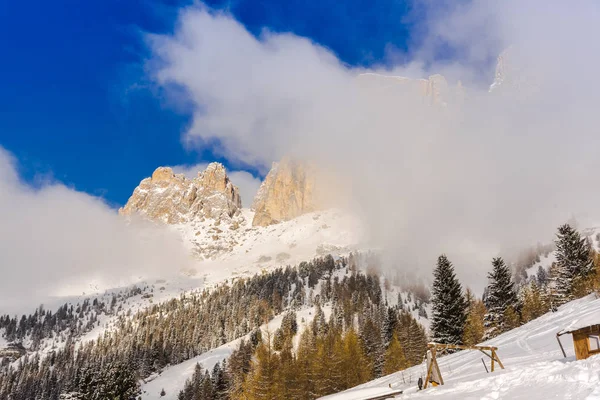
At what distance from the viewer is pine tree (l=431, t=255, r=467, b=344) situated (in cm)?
4181

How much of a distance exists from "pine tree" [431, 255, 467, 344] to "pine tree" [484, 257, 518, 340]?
5468 mm

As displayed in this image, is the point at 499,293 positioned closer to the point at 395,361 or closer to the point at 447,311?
the point at 447,311

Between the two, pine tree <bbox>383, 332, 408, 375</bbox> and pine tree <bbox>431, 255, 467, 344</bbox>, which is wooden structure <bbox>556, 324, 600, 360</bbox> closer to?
pine tree <bbox>431, 255, 467, 344</bbox>

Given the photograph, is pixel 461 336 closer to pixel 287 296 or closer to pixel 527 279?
pixel 287 296

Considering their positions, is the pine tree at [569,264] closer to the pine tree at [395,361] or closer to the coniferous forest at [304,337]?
the coniferous forest at [304,337]

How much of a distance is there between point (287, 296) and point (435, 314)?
14919cm

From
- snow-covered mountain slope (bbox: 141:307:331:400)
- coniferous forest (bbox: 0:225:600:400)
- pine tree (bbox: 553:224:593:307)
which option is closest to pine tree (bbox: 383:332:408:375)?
coniferous forest (bbox: 0:225:600:400)

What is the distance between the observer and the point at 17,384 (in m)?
148

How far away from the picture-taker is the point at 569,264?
48.4 meters

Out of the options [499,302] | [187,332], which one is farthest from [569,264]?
[187,332]

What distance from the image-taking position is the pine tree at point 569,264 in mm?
47034

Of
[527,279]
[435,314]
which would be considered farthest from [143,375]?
[527,279]

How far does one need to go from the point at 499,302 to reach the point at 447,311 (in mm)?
8738

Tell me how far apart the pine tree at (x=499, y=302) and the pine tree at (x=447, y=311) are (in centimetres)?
547
